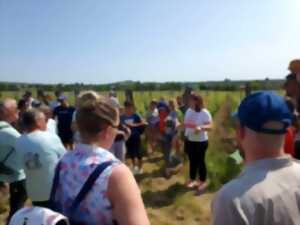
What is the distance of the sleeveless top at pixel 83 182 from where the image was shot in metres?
1.78

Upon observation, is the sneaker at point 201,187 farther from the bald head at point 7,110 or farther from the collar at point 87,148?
the collar at point 87,148

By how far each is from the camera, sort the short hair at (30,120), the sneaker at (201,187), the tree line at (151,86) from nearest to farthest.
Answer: the short hair at (30,120) < the sneaker at (201,187) < the tree line at (151,86)

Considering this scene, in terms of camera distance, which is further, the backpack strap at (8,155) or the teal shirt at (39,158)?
the backpack strap at (8,155)

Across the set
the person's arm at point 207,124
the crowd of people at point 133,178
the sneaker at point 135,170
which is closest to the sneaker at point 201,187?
the person's arm at point 207,124

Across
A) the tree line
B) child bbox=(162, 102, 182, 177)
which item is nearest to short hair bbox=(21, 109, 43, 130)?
the tree line

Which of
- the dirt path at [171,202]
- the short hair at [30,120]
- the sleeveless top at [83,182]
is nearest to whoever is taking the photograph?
the sleeveless top at [83,182]

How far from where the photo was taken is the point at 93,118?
1.97 metres

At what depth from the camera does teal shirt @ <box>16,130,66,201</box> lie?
11.6 feet

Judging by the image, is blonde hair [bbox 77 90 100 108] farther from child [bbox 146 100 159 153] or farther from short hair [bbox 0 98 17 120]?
child [bbox 146 100 159 153]

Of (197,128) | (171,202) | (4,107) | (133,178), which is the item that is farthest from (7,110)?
(171,202)

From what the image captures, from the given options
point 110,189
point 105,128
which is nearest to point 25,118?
point 105,128

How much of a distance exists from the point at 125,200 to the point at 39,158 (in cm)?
201

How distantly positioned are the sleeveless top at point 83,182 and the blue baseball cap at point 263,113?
62cm

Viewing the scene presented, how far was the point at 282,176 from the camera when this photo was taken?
1.58 metres
